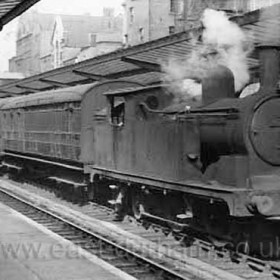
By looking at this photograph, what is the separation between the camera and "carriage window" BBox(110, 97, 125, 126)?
1199 centimetres

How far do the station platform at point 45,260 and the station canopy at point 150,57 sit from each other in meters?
3.74

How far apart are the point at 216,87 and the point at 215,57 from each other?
116 centimetres

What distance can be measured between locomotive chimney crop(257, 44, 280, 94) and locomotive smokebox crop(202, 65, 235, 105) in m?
0.74

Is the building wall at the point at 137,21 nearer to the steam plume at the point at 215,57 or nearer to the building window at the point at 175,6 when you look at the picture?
the building window at the point at 175,6

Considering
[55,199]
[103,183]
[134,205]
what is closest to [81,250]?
[134,205]

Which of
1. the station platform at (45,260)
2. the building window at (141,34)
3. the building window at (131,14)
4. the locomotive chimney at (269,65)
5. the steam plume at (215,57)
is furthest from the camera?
the building window at (131,14)

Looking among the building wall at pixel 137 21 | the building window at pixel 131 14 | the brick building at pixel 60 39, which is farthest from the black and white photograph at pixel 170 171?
the brick building at pixel 60 39

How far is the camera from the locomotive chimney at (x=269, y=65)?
8.53 metres

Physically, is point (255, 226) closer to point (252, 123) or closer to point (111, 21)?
point (252, 123)

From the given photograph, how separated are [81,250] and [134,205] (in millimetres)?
2998

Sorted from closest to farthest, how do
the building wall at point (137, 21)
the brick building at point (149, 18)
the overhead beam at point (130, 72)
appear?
1. the overhead beam at point (130, 72)
2. the brick building at point (149, 18)
3. the building wall at point (137, 21)

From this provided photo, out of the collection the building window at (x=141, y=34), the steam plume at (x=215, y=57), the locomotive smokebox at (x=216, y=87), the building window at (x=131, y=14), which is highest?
the building window at (x=131, y=14)

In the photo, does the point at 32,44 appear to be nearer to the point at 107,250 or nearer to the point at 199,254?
the point at 107,250

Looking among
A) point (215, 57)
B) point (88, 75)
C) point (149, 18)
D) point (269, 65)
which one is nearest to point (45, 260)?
point (269, 65)
